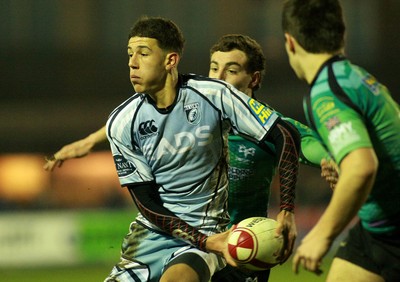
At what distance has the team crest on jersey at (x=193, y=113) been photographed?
5488 millimetres

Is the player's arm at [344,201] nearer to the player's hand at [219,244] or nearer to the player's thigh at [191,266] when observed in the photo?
the player's hand at [219,244]

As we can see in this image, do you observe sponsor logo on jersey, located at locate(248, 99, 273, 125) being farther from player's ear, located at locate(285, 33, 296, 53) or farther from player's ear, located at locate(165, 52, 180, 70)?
player's ear, located at locate(285, 33, 296, 53)

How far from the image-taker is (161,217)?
5.43 meters

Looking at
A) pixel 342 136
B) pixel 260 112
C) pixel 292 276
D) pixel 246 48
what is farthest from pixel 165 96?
→ pixel 292 276

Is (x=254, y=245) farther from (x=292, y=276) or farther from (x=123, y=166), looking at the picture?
(x=292, y=276)

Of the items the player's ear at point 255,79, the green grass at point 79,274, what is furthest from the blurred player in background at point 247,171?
the green grass at point 79,274

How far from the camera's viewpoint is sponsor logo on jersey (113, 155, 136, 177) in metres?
5.60

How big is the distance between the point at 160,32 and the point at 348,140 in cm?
201

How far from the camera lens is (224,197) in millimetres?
5613

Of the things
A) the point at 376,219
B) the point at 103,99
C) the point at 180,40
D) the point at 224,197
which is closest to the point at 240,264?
the point at 224,197

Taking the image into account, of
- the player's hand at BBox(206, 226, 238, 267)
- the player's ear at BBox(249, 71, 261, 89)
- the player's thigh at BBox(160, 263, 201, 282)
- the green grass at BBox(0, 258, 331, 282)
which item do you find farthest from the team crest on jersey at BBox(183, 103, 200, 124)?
the green grass at BBox(0, 258, 331, 282)

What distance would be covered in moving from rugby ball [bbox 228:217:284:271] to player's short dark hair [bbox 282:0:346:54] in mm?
1271

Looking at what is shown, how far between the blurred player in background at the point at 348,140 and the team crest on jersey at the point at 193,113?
4.07ft

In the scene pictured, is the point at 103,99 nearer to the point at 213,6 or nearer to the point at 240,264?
the point at 213,6
